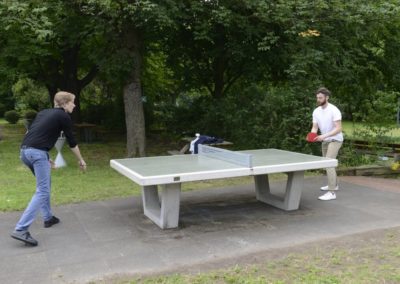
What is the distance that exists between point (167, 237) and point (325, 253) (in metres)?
1.83

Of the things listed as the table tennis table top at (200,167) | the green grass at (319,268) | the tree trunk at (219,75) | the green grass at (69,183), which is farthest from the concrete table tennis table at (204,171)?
the tree trunk at (219,75)

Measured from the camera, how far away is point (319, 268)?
467 cm

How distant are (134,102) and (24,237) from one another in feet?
24.6

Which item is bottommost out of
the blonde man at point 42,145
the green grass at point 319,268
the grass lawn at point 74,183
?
the grass lawn at point 74,183

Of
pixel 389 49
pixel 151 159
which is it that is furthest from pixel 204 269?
pixel 389 49

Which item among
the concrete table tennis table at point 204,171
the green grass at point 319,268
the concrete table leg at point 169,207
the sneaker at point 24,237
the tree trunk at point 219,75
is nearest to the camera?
the green grass at point 319,268

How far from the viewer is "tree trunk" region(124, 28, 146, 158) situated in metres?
12.4

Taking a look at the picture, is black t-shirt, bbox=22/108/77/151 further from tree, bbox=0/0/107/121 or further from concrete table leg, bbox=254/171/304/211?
tree, bbox=0/0/107/121

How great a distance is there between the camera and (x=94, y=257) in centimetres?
511

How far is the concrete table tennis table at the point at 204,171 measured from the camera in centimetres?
574

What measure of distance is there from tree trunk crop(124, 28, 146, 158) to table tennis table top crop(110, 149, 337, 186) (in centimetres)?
539

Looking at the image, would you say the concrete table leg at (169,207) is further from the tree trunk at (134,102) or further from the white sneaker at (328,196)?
the tree trunk at (134,102)

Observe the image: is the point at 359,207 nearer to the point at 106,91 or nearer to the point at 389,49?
the point at 389,49

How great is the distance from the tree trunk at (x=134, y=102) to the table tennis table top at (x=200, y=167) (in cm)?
539
